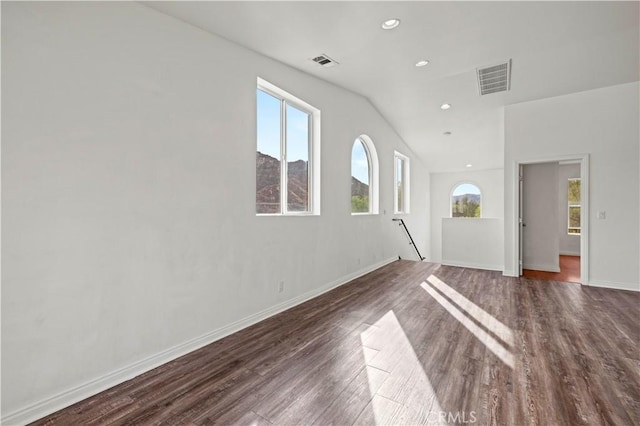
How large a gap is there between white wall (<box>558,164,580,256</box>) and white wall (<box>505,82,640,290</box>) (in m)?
3.55

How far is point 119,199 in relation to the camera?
2.13m

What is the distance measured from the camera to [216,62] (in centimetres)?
283

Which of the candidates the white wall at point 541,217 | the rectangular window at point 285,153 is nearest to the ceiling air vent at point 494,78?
the white wall at point 541,217

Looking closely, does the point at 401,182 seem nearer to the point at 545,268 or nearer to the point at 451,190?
A: the point at 451,190

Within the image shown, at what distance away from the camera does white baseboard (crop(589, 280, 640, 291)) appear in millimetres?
4289

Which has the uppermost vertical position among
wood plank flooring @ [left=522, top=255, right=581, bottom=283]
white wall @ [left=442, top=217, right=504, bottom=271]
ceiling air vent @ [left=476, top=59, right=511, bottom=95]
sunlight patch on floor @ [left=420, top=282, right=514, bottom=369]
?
ceiling air vent @ [left=476, top=59, right=511, bottom=95]

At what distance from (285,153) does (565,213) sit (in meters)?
8.21

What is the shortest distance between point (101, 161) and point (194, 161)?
0.72m

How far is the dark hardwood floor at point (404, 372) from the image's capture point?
179cm

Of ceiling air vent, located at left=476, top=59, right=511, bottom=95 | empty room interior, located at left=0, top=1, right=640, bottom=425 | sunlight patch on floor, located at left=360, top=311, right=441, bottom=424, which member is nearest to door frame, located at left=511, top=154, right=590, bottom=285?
empty room interior, located at left=0, top=1, right=640, bottom=425

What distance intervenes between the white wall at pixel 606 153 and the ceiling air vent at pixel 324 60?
3.85 meters

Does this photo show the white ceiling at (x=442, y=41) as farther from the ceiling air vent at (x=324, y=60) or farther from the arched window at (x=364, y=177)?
the arched window at (x=364, y=177)

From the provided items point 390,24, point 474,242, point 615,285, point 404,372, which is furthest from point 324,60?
point 615,285

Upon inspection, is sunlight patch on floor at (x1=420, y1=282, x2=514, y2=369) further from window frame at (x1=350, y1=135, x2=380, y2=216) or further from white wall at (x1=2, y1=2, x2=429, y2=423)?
window frame at (x1=350, y1=135, x2=380, y2=216)
